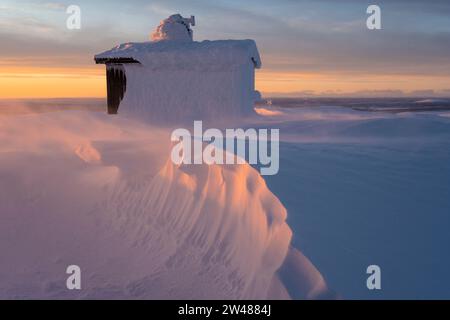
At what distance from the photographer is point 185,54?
1742 centimetres

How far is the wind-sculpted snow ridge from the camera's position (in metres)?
6.10

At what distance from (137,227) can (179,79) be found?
33.4 ft

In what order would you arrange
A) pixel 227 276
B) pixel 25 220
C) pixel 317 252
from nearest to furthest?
pixel 317 252 < pixel 227 276 < pixel 25 220

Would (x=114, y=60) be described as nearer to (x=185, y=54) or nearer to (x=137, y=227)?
(x=185, y=54)

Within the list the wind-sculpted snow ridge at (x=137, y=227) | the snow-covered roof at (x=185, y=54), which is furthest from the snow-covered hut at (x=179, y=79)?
the wind-sculpted snow ridge at (x=137, y=227)

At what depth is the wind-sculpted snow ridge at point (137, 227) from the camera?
6.10 metres

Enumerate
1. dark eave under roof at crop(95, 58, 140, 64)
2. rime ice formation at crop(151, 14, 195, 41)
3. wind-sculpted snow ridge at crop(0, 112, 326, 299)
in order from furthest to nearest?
rime ice formation at crop(151, 14, 195, 41)
dark eave under roof at crop(95, 58, 140, 64)
wind-sculpted snow ridge at crop(0, 112, 326, 299)

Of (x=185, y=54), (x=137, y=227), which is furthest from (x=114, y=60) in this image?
(x=137, y=227)

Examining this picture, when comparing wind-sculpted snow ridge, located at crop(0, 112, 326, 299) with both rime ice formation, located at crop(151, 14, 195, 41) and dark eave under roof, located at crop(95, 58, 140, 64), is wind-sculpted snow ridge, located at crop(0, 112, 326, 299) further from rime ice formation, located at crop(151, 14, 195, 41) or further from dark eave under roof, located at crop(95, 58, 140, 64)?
rime ice formation, located at crop(151, 14, 195, 41)

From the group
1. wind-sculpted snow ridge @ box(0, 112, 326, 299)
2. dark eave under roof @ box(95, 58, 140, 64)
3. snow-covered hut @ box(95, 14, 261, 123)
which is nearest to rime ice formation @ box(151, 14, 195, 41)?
snow-covered hut @ box(95, 14, 261, 123)

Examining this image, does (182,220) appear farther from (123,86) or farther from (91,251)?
(123,86)
